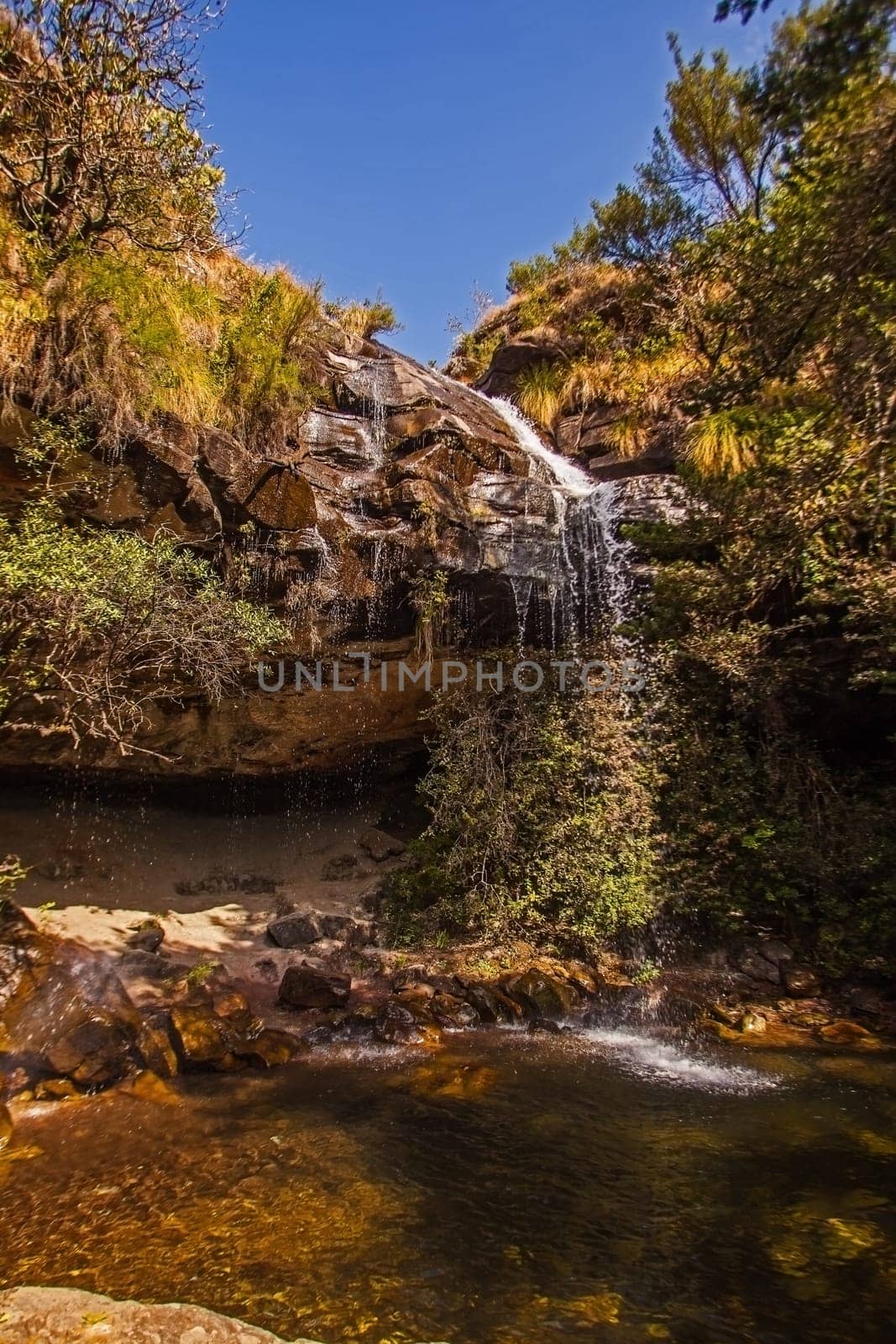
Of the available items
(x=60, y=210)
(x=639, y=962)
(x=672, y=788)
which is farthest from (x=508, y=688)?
(x=60, y=210)

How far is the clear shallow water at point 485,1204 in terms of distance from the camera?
2.68m

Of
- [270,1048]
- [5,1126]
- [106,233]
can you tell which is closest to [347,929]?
[270,1048]

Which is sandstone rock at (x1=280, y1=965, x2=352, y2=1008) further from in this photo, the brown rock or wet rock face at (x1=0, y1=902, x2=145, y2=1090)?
the brown rock

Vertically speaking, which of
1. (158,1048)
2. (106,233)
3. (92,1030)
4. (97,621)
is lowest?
(158,1048)

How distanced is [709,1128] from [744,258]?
704cm

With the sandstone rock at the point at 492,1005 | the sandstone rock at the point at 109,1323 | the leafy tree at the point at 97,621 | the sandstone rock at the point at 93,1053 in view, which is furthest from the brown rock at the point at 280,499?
the sandstone rock at the point at 109,1323

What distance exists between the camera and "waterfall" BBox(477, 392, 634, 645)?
377 inches

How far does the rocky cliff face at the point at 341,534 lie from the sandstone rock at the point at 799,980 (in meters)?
5.22

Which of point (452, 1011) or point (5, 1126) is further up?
point (5, 1126)

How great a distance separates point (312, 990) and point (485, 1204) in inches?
130

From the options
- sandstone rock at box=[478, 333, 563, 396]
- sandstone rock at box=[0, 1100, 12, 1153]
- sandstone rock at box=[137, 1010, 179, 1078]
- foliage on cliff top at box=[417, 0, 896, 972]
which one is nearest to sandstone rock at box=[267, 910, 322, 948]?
foliage on cliff top at box=[417, 0, 896, 972]

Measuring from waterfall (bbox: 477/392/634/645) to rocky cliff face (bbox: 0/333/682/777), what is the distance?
0.66 feet

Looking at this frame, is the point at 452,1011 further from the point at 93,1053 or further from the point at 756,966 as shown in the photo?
the point at 756,966

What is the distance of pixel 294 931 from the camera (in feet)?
26.4
